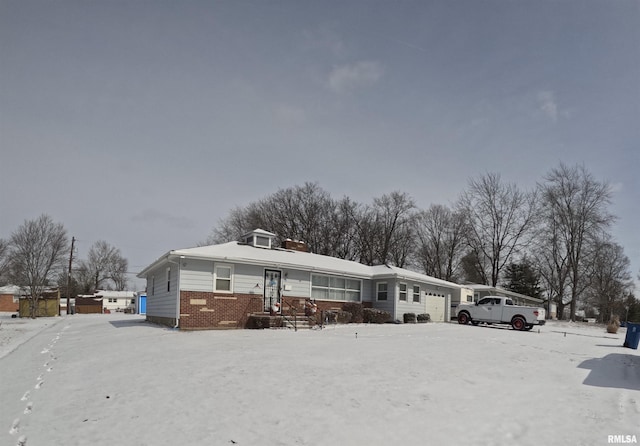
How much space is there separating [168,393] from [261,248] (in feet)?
54.6

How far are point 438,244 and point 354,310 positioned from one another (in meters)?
35.0

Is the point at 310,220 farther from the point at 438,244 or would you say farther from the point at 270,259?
the point at 270,259

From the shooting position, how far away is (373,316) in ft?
84.6

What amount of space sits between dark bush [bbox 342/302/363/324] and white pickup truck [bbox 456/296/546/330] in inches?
267

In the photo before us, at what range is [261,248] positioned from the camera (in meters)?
24.5

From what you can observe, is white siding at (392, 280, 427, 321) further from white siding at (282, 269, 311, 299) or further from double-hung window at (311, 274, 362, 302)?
white siding at (282, 269, 311, 299)

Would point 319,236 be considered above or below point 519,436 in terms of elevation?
above

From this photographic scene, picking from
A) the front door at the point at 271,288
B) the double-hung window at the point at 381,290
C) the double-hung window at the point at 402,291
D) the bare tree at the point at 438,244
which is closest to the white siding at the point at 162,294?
the front door at the point at 271,288

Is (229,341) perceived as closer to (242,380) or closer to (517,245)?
(242,380)

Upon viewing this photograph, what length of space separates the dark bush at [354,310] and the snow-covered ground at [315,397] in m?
12.0

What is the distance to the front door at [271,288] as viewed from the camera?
21.3 m

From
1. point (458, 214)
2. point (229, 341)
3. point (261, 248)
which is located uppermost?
point (458, 214)

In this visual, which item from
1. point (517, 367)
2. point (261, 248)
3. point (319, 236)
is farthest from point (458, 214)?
point (517, 367)

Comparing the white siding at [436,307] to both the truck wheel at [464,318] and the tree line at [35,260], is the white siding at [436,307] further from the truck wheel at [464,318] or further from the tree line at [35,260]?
the tree line at [35,260]
